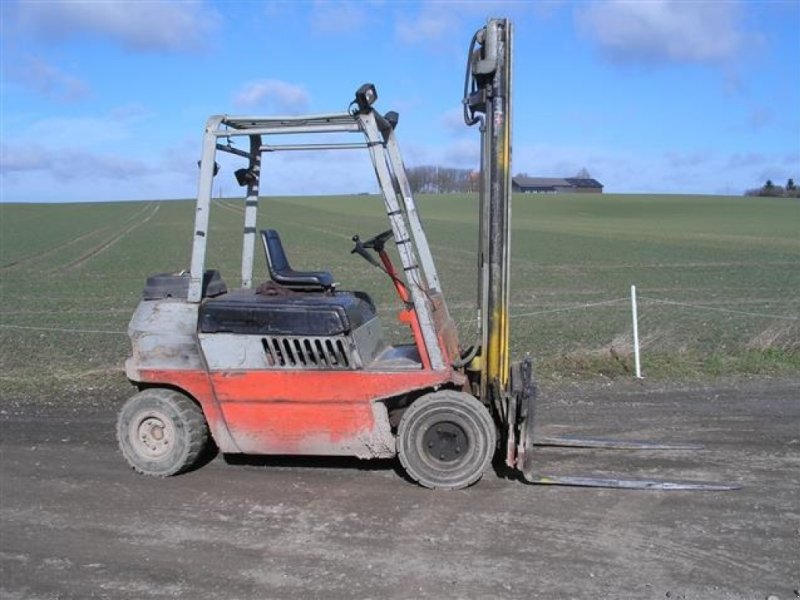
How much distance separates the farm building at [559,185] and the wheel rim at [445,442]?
10718cm

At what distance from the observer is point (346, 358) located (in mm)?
5512

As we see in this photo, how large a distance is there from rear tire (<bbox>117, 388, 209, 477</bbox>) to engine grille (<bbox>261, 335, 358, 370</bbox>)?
32.6 inches

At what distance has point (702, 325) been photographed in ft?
44.2

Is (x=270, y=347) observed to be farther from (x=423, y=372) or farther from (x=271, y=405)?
(x=423, y=372)

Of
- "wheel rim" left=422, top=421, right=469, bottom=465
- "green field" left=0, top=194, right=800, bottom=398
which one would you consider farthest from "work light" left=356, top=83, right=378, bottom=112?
"green field" left=0, top=194, right=800, bottom=398

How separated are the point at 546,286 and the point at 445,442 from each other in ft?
55.4

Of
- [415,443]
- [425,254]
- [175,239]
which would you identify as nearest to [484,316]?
[425,254]

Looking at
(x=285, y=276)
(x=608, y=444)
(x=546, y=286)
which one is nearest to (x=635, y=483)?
(x=608, y=444)

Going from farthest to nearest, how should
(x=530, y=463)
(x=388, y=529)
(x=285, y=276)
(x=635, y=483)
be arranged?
(x=285, y=276), (x=530, y=463), (x=635, y=483), (x=388, y=529)

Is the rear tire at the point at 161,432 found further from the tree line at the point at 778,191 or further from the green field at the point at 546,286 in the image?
the tree line at the point at 778,191

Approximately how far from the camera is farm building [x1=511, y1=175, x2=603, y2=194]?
114 meters

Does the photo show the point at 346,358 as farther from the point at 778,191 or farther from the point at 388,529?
the point at 778,191

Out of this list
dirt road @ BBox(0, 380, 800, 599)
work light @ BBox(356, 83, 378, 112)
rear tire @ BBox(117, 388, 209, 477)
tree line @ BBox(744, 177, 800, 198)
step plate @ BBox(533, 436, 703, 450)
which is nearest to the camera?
dirt road @ BBox(0, 380, 800, 599)

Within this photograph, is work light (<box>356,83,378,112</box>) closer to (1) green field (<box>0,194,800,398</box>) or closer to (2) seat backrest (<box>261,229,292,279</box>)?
(2) seat backrest (<box>261,229,292,279</box>)
